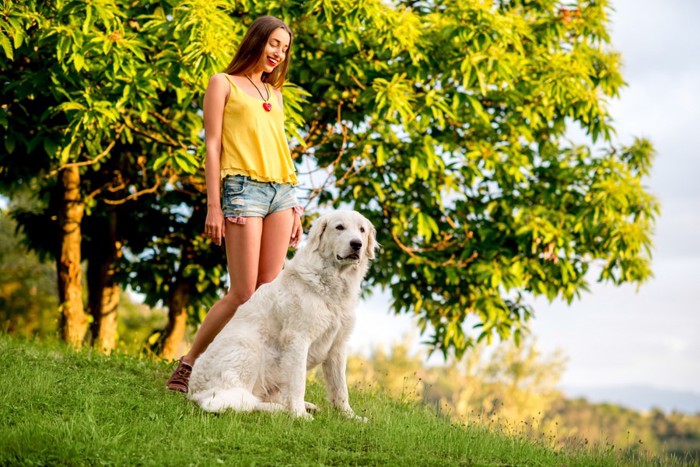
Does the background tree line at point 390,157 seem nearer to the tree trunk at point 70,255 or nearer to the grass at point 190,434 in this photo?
the tree trunk at point 70,255

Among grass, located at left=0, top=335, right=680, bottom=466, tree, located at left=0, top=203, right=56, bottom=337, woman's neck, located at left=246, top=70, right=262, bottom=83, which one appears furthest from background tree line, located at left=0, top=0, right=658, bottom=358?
tree, located at left=0, top=203, right=56, bottom=337

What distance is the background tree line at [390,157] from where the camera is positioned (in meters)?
8.16

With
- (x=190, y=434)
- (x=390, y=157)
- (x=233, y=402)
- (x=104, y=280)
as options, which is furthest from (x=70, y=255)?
(x=190, y=434)

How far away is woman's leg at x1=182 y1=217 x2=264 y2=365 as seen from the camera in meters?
5.54

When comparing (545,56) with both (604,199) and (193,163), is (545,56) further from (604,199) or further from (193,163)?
(193,163)

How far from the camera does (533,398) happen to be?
28.5 metres

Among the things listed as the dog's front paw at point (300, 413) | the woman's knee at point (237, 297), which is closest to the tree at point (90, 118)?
the woman's knee at point (237, 297)

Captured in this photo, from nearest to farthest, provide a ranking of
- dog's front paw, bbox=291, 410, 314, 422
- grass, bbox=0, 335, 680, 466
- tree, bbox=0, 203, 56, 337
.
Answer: grass, bbox=0, 335, 680, 466 < dog's front paw, bbox=291, 410, 314, 422 < tree, bbox=0, 203, 56, 337

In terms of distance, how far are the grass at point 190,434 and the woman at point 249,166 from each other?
3.03ft

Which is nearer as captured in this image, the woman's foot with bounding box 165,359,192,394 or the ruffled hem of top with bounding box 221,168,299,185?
the ruffled hem of top with bounding box 221,168,299,185

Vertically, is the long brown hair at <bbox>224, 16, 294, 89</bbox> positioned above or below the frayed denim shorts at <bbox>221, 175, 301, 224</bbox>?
above

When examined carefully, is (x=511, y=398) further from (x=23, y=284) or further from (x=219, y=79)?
(x=219, y=79)

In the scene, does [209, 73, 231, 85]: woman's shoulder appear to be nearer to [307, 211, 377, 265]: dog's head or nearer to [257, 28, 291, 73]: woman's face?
[257, 28, 291, 73]: woman's face

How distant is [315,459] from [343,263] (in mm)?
1448
